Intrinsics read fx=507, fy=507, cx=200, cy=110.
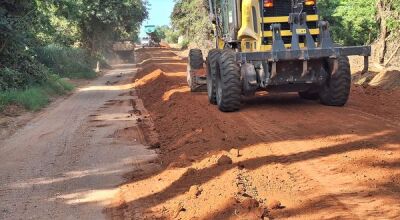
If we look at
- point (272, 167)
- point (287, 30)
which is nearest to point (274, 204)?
point (272, 167)

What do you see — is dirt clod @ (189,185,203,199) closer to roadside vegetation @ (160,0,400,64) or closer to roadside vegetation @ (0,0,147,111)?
roadside vegetation @ (0,0,147,111)

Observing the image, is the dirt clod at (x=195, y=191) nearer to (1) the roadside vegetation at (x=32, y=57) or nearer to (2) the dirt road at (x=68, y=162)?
(2) the dirt road at (x=68, y=162)

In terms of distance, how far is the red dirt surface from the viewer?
17.6 ft

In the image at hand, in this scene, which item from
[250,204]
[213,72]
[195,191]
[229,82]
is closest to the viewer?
[250,204]

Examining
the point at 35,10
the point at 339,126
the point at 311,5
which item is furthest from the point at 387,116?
the point at 35,10

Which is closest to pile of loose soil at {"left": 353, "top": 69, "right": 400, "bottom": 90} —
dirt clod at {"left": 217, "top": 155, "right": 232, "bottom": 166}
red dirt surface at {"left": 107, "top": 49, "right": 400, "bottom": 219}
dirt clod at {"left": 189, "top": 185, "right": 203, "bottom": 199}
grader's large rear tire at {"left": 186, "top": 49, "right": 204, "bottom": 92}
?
red dirt surface at {"left": 107, "top": 49, "right": 400, "bottom": 219}

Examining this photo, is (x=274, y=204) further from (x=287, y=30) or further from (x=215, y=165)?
(x=287, y=30)

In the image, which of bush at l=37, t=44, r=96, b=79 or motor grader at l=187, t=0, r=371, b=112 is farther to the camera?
bush at l=37, t=44, r=96, b=79

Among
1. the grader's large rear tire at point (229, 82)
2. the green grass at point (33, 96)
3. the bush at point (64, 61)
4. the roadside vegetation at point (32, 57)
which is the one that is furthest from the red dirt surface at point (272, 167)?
the bush at point (64, 61)

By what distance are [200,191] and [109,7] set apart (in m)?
30.9

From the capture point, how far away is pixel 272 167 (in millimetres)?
6742

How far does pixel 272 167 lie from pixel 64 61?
25.2 meters

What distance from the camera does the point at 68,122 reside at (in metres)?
13.1

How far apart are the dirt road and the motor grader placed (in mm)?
2480
